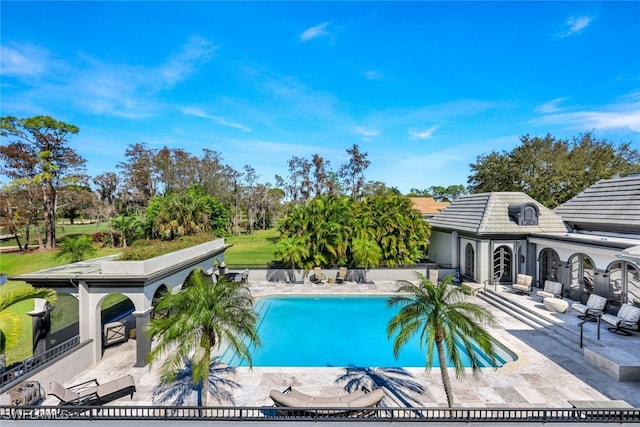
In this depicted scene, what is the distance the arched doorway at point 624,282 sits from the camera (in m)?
13.0

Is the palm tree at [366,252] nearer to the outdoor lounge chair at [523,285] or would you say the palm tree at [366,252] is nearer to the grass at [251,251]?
the outdoor lounge chair at [523,285]

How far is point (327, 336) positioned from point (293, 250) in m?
7.82

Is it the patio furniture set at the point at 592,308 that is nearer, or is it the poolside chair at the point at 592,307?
the patio furniture set at the point at 592,308

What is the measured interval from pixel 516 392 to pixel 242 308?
7.85 metres

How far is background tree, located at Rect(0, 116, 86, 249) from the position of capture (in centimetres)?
2983

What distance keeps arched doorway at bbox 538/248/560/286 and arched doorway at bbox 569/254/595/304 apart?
3.52 ft

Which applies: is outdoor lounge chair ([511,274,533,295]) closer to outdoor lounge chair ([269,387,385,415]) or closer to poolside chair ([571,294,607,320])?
poolside chair ([571,294,607,320])

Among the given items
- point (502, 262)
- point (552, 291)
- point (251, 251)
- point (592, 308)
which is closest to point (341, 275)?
point (502, 262)

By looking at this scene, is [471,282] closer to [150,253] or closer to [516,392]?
[516,392]

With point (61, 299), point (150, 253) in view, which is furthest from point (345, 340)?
point (61, 299)

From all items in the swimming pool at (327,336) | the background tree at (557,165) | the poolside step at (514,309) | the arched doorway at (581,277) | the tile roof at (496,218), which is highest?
the background tree at (557,165)

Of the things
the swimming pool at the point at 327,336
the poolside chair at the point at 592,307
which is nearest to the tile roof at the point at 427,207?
the swimming pool at the point at 327,336

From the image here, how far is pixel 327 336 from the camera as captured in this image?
13898 millimetres

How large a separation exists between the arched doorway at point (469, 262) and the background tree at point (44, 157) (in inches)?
1548
